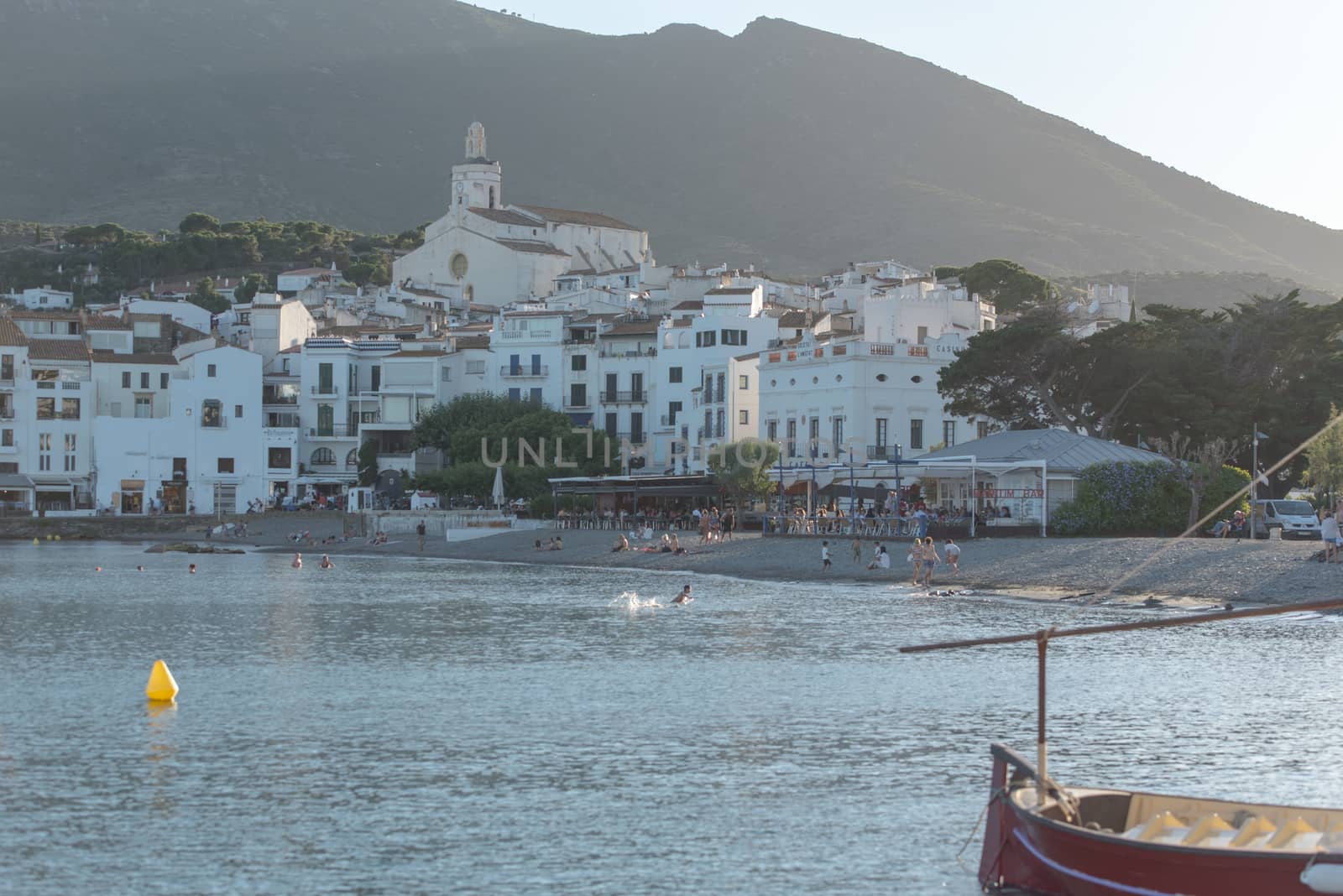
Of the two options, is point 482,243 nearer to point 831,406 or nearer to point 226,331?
point 226,331

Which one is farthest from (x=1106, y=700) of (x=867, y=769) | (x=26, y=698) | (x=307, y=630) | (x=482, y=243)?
(x=482, y=243)

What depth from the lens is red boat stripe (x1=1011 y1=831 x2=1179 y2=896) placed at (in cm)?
1219

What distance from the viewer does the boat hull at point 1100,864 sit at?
11.8 m

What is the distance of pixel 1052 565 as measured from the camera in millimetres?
45531

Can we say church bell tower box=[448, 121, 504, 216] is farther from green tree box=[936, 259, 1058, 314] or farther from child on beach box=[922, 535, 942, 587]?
child on beach box=[922, 535, 942, 587]

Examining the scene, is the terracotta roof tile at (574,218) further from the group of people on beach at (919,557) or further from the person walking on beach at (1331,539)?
the person walking on beach at (1331,539)

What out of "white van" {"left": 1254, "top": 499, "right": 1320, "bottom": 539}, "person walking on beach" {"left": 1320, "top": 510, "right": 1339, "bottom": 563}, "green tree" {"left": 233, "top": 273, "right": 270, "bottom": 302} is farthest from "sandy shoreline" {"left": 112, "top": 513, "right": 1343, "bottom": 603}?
"green tree" {"left": 233, "top": 273, "right": 270, "bottom": 302}

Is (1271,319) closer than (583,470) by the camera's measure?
Yes

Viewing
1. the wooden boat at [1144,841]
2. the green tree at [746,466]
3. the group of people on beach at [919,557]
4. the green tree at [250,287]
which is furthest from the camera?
the green tree at [250,287]

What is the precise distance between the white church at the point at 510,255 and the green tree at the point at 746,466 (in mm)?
57569

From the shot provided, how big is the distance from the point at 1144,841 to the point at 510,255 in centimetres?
12449

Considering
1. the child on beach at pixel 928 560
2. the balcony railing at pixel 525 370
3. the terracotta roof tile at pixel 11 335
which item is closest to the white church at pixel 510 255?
the balcony railing at pixel 525 370

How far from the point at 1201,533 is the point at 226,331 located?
77.1 m

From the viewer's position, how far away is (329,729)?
73.2 ft
